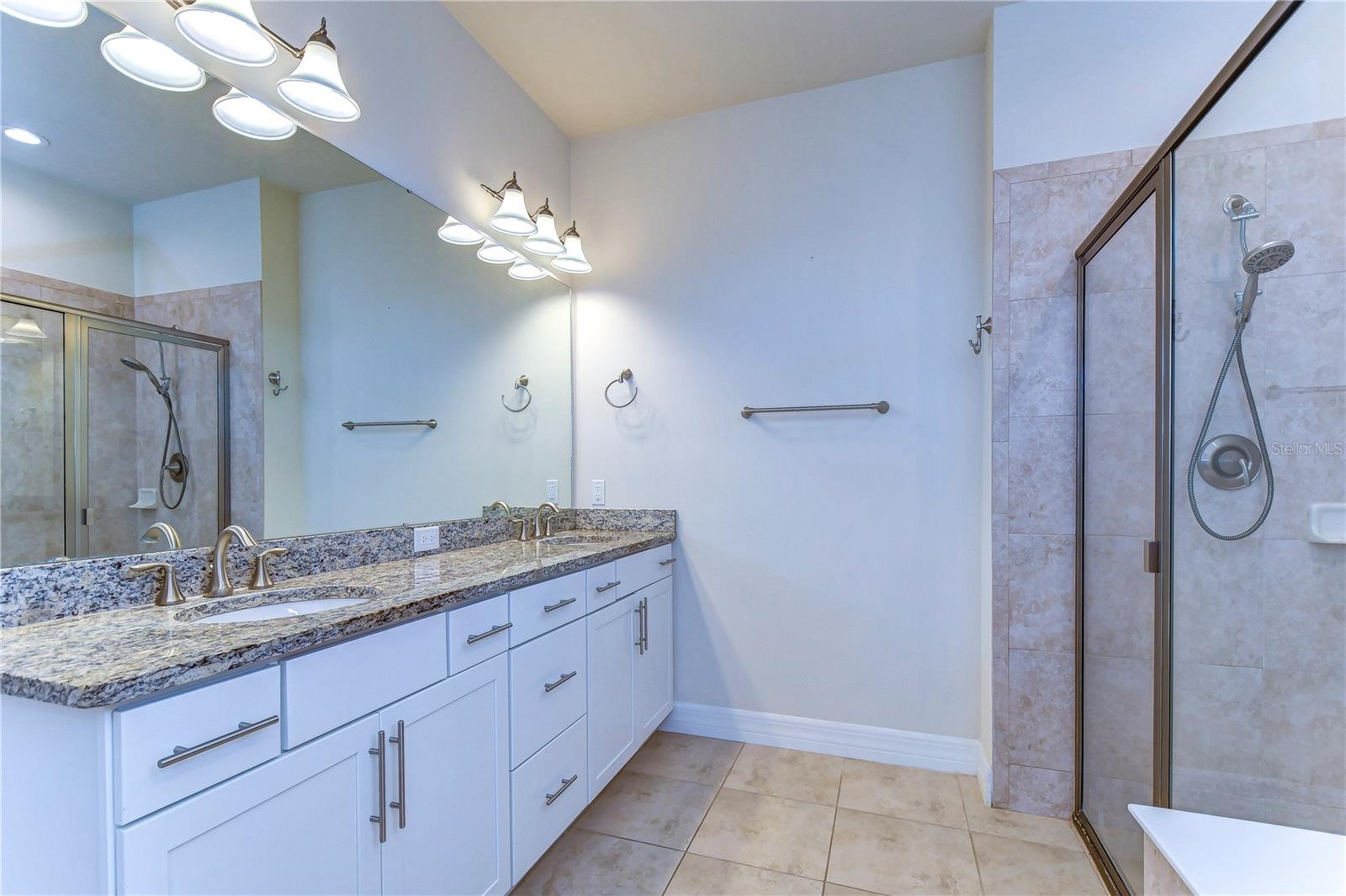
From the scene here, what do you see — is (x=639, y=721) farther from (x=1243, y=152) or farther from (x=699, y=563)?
(x=1243, y=152)

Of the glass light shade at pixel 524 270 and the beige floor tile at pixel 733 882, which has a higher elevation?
the glass light shade at pixel 524 270

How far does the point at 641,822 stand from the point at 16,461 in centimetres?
184

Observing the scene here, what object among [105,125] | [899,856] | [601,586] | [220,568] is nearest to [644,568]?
[601,586]

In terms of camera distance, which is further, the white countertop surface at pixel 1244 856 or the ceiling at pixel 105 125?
the ceiling at pixel 105 125

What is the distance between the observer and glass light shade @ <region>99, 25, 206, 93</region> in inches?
46.4

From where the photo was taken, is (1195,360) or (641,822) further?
(641,822)

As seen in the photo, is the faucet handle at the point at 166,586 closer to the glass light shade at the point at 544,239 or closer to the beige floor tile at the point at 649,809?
the beige floor tile at the point at 649,809

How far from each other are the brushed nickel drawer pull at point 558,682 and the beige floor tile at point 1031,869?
129cm

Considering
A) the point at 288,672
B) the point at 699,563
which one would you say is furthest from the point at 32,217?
the point at 699,563

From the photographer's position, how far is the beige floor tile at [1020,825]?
1818 mm

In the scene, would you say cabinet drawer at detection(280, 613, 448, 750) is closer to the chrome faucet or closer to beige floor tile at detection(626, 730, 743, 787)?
the chrome faucet

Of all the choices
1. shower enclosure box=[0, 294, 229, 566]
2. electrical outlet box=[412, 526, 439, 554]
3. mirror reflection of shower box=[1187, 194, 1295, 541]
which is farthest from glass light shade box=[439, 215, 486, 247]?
mirror reflection of shower box=[1187, 194, 1295, 541]

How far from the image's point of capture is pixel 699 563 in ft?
8.48

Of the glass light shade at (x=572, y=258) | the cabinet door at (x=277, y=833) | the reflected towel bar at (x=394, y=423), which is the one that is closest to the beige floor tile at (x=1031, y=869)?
the cabinet door at (x=277, y=833)
